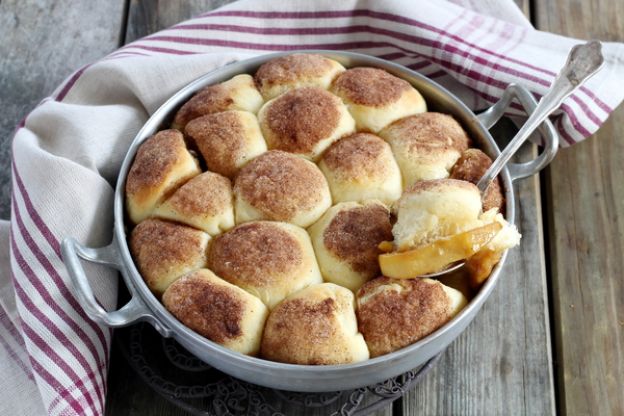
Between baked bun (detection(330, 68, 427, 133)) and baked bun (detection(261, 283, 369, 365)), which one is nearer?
baked bun (detection(261, 283, 369, 365))

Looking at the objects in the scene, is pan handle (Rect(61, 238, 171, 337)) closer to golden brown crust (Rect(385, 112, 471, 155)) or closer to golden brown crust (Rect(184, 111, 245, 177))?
golden brown crust (Rect(184, 111, 245, 177))

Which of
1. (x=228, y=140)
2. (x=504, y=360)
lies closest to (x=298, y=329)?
(x=228, y=140)

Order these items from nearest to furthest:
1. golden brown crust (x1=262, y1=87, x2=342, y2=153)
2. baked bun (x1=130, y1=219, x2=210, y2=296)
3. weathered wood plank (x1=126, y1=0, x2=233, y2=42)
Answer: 1. baked bun (x1=130, y1=219, x2=210, y2=296)
2. golden brown crust (x1=262, y1=87, x2=342, y2=153)
3. weathered wood plank (x1=126, y1=0, x2=233, y2=42)

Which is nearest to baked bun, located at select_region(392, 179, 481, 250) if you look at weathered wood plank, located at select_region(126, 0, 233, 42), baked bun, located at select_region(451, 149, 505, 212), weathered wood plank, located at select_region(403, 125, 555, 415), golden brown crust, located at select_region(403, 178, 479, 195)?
golden brown crust, located at select_region(403, 178, 479, 195)

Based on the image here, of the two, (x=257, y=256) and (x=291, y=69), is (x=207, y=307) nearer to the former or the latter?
(x=257, y=256)

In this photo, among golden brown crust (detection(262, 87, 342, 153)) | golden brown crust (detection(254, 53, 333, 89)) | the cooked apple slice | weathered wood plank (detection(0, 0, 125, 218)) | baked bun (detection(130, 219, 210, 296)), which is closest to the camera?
the cooked apple slice

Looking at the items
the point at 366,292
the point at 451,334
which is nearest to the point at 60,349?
the point at 366,292

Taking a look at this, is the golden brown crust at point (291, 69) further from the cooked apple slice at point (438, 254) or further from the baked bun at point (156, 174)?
the cooked apple slice at point (438, 254)
